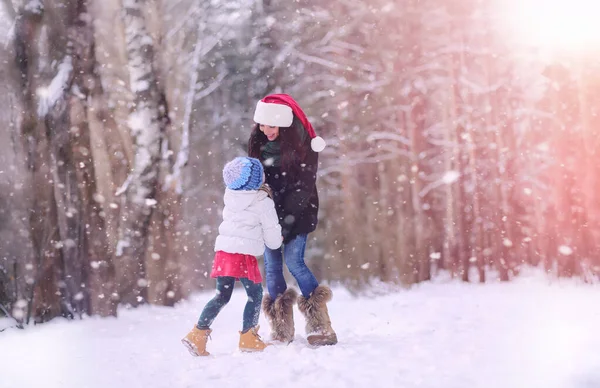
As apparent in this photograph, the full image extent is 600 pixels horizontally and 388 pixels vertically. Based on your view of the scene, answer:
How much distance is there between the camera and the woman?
4.38m

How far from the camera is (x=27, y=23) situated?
582 cm

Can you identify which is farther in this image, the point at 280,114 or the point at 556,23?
the point at 556,23

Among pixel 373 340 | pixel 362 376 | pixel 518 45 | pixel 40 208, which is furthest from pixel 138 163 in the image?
pixel 518 45

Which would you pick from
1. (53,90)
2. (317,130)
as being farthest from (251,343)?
(317,130)

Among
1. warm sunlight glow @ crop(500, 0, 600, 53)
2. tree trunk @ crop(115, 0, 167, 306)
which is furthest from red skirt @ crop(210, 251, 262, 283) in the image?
warm sunlight glow @ crop(500, 0, 600, 53)

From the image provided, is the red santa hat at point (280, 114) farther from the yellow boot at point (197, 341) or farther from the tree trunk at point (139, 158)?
the tree trunk at point (139, 158)

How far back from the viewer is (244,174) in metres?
4.11

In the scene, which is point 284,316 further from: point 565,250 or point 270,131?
point 565,250

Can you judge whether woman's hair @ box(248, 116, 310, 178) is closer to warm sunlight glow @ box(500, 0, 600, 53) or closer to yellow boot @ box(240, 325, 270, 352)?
yellow boot @ box(240, 325, 270, 352)

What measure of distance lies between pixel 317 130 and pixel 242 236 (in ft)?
10.7

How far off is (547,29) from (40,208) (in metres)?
5.90

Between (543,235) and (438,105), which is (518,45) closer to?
(438,105)

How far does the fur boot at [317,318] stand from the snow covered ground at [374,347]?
124 millimetres

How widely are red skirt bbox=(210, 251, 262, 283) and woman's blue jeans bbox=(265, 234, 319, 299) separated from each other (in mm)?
297
